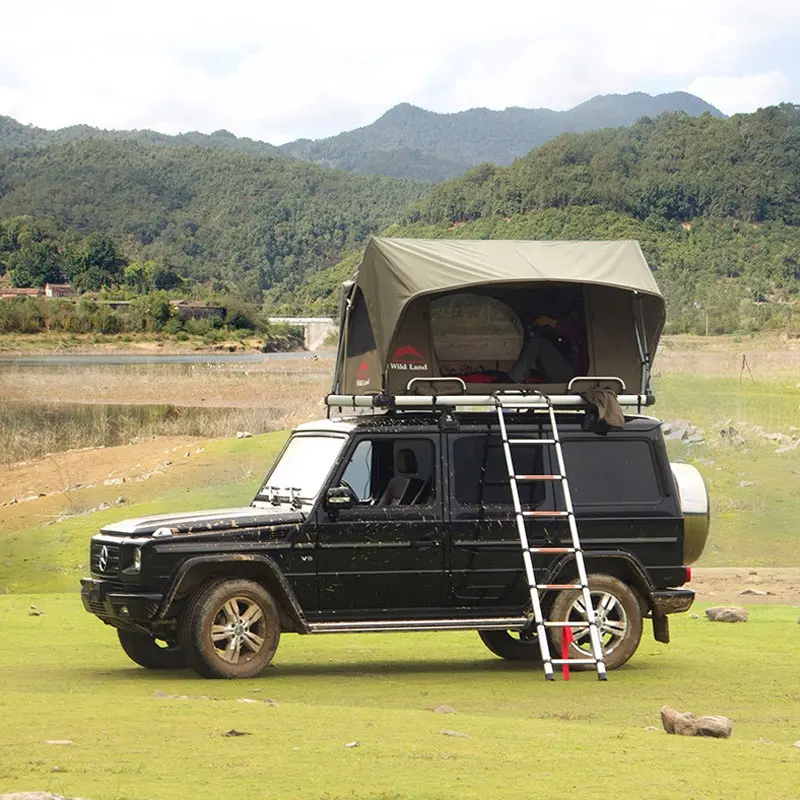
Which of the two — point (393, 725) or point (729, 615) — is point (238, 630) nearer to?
point (393, 725)

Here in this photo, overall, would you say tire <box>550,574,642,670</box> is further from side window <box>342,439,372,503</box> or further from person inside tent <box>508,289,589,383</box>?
person inside tent <box>508,289,589,383</box>

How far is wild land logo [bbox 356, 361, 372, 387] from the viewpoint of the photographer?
45.1ft

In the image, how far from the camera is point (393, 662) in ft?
43.7

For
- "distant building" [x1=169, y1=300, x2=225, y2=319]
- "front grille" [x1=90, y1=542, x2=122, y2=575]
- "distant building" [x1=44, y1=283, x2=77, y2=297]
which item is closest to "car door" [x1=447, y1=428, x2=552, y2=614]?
"front grille" [x1=90, y1=542, x2=122, y2=575]

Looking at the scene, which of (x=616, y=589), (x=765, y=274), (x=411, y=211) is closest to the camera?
(x=616, y=589)

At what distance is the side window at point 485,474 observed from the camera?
1245 centimetres

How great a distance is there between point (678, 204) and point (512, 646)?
8994 cm

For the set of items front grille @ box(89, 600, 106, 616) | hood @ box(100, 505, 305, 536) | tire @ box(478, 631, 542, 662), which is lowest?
tire @ box(478, 631, 542, 662)

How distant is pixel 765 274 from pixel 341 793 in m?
86.5

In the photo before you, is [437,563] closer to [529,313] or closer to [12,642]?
[529,313]

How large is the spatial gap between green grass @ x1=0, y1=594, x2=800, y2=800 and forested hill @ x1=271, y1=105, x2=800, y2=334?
61073 millimetres

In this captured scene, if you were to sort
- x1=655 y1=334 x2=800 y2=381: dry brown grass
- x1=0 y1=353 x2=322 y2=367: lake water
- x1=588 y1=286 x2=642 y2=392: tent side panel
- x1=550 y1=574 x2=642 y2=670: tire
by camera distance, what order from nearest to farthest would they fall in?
1. x1=550 y1=574 x2=642 y2=670: tire
2. x1=588 y1=286 x2=642 y2=392: tent side panel
3. x1=655 y1=334 x2=800 y2=381: dry brown grass
4. x1=0 y1=353 x2=322 y2=367: lake water

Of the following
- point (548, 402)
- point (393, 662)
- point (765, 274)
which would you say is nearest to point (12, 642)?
point (393, 662)

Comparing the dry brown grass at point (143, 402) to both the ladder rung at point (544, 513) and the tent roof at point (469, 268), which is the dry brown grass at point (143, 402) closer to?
the tent roof at point (469, 268)
